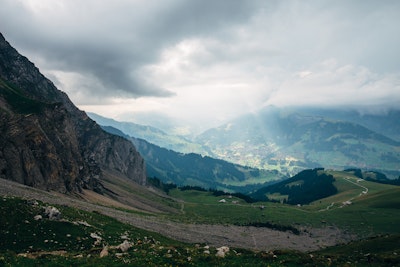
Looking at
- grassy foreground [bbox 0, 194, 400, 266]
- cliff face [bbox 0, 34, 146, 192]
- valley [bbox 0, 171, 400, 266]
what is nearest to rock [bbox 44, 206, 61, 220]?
grassy foreground [bbox 0, 194, 400, 266]

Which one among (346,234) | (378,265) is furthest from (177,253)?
(346,234)

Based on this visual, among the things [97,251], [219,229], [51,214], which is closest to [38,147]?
[219,229]

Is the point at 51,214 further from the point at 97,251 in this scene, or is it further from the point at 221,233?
the point at 221,233

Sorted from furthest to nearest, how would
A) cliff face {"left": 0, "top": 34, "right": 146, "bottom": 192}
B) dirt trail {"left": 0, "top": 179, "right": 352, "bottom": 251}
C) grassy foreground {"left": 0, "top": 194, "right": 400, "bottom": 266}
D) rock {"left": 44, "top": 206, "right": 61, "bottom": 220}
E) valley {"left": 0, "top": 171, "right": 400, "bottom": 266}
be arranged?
1. cliff face {"left": 0, "top": 34, "right": 146, "bottom": 192}
2. dirt trail {"left": 0, "top": 179, "right": 352, "bottom": 251}
3. rock {"left": 44, "top": 206, "right": 61, "bottom": 220}
4. valley {"left": 0, "top": 171, "right": 400, "bottom": 266}
5. grassy foreground {"left": 0, "top": 194, "right": 400, "bottom": 266}

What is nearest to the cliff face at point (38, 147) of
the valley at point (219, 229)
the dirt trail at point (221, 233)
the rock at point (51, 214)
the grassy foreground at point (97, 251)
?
the valley at point (219, 229)

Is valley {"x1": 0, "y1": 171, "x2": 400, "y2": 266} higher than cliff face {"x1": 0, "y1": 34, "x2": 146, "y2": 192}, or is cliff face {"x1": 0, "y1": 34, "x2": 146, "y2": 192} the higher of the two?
cliff face {"x1": 0, "y1": 34, "x2": 146, "y2": 192}

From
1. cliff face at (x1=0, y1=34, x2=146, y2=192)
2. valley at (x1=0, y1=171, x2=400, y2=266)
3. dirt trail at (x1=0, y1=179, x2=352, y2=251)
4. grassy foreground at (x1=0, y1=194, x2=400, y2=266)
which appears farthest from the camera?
cliff face at (x1=0, y1=34, x2=146, y2=192)

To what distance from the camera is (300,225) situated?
6909 inches

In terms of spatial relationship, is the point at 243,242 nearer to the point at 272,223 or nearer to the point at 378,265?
the point at 272,223

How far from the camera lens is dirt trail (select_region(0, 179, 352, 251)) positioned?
94.8 meters

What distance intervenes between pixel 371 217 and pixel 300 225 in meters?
38.7

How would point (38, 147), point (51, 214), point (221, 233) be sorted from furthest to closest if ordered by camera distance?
1. point (38, 147)
2. point (221, 233)
3. point (51, 214)

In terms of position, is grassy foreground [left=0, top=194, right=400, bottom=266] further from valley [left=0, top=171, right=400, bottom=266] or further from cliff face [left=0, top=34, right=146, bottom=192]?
cliff face [left=0, top=34, right=146, bottom=192]

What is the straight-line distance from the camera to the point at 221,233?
4843 inches
